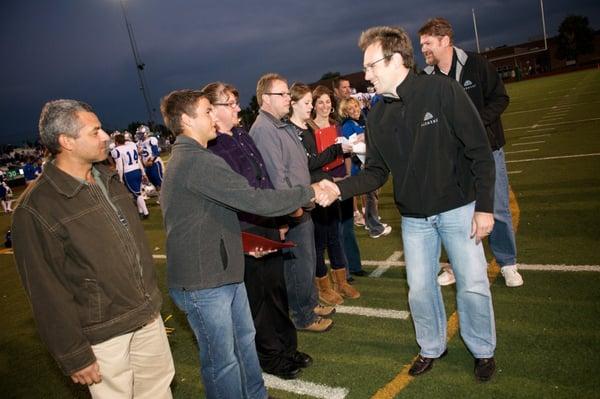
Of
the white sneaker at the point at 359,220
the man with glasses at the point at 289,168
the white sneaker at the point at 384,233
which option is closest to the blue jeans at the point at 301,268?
the man with glasses at the point at 289,168

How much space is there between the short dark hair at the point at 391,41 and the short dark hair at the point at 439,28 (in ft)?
4.44

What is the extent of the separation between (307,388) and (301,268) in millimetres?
1093

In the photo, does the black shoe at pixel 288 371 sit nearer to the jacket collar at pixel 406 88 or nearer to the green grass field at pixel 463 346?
the green grass field at pixel 463 346

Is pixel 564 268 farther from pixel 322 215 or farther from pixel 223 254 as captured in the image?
pixel 223 254

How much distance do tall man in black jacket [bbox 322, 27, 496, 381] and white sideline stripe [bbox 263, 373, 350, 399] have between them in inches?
35.3

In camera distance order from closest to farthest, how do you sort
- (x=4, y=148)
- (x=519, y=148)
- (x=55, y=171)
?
1. (x=55, y=171)
2. (x=519, y=148)
3. (x=4, y=148)

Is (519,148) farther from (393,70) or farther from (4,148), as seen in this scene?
(4,148)

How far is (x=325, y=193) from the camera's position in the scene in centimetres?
316

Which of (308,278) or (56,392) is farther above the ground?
(308,278)

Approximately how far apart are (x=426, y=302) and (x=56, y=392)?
3.57 meters

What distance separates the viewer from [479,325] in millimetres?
3051

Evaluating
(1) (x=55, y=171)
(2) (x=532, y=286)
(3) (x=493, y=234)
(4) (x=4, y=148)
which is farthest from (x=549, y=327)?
(4) (x=4, y=148)

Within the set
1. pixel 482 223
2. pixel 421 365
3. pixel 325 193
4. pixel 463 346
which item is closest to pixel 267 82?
pixel 325 193

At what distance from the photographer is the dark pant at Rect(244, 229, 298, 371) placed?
3463mm
